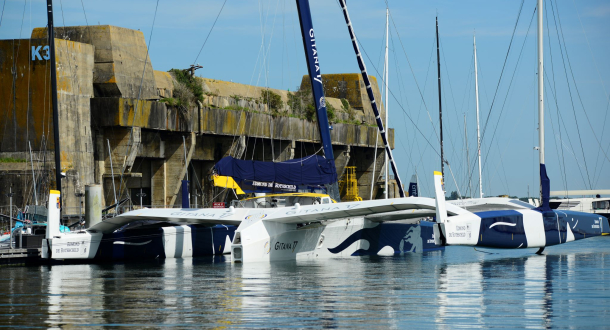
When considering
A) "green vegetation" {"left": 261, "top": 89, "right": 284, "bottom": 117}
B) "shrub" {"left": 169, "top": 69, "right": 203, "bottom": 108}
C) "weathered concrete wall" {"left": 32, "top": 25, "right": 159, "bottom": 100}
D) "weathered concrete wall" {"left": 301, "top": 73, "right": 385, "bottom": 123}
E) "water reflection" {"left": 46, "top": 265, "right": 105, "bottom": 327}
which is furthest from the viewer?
"weathered concrete wall" {"left": 301, "top": 73, "right": 385, "bottom": 123}

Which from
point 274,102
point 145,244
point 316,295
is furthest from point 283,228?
point 274,102

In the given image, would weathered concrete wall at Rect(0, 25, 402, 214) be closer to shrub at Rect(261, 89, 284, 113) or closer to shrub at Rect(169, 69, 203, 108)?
shrub at Rect(169, 69, 203, 108)

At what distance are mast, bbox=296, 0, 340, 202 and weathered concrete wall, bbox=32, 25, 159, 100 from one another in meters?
8.78

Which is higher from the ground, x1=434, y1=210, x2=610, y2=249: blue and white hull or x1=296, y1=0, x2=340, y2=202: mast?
x1=296, y1=0, x2=340, y2=202: mast

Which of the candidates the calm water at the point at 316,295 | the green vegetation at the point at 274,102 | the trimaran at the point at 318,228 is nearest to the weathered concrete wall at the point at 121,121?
the green vegetation at the point at 274,102

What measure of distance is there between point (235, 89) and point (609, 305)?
97.3 feet

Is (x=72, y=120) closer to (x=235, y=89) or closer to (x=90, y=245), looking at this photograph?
(x=90, y=245)

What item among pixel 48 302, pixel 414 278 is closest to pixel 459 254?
pixel 414 278

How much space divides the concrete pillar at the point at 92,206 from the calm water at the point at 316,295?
3199 millimetres

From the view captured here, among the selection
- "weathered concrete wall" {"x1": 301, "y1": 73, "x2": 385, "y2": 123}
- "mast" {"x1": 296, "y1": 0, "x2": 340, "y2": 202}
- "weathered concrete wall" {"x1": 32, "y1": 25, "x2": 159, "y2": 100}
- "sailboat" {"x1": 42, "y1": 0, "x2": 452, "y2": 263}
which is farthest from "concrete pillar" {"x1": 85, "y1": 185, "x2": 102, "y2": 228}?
"weathered concrete wall" {"x1": 301, "y1": 73, "x2": 385, "y2": 123}

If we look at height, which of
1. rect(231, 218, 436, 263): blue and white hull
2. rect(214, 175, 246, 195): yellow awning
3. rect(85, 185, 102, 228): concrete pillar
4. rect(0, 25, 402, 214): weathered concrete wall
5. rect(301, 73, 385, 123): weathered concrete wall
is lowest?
rect(231, 218, 436, 263): blue and white hull

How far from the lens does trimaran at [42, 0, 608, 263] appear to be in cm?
1591

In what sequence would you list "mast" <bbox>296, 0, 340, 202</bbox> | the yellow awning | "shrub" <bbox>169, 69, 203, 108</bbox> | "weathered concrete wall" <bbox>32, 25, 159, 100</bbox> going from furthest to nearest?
"shrub" <bbox>169, 69, 203, 108</bbox> → "weathered concrete wall" <bbox>32, 25, 159, 100</bbox> → "mast" <bbox>296, 0, 340, 202</bbox> → the yellow awning

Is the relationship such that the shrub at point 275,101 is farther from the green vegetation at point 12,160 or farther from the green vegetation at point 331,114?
the green vegetation at point 12,160
